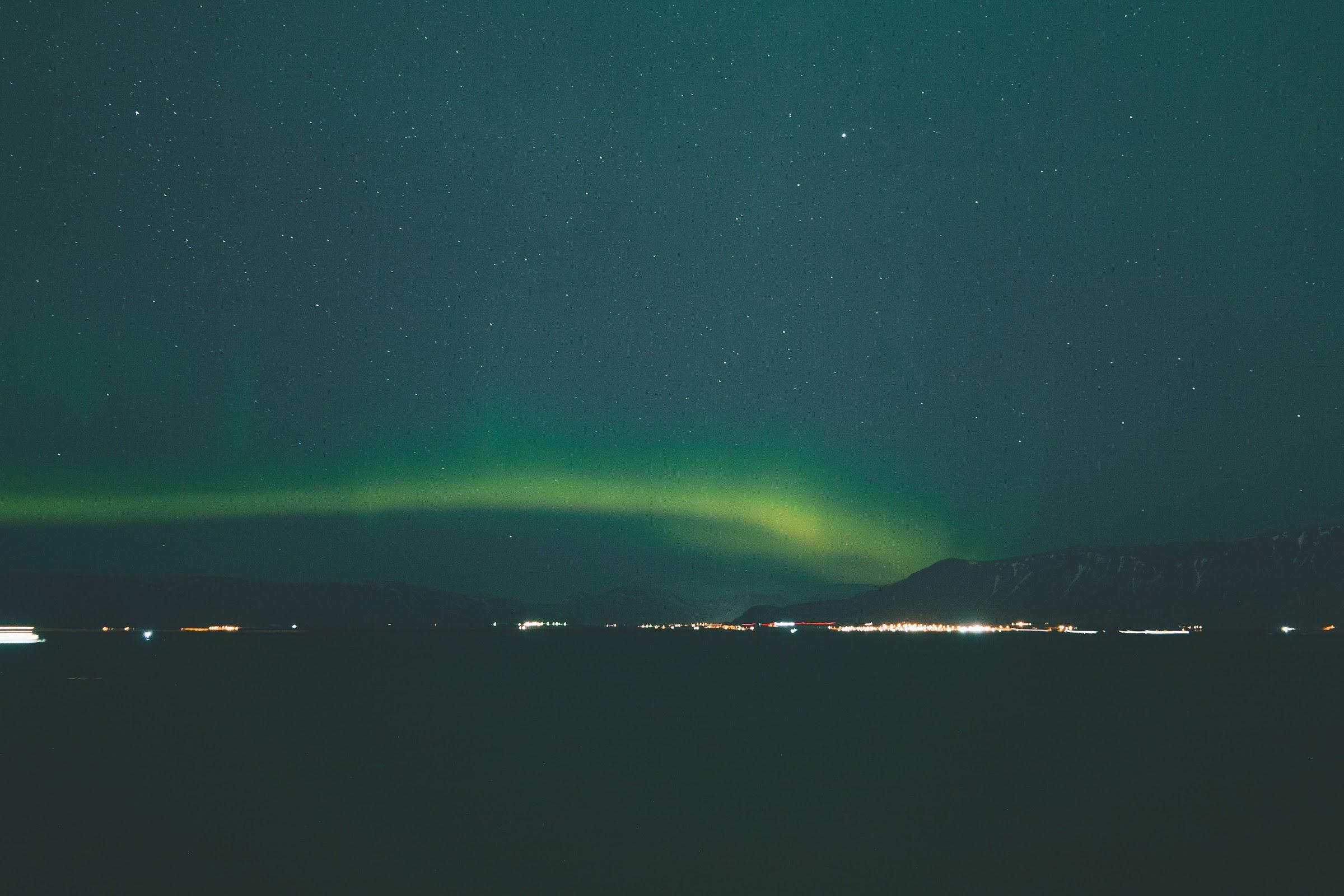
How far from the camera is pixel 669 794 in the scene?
38.8 m

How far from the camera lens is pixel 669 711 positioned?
76062 mm

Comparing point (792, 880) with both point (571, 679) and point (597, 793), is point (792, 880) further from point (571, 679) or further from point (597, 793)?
point (571, 679)

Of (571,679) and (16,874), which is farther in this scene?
(571,679)

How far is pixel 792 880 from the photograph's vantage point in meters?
25.7

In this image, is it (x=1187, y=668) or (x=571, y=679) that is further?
(x=1187, y=668)

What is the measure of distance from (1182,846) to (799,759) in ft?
68.0

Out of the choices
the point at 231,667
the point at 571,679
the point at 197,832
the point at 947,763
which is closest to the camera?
the point at 197,832

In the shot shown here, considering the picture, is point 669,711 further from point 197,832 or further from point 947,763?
point 197,832

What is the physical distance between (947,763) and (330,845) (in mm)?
26600

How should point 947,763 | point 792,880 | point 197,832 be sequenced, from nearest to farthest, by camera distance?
point 792,880
point 197,832
point 947,763

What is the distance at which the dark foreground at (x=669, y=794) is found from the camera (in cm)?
2658

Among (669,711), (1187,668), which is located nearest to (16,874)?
(669,711)

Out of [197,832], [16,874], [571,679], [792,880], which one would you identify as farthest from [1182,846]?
[571,679]

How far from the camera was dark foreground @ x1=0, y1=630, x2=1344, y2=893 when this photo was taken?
2658cm
